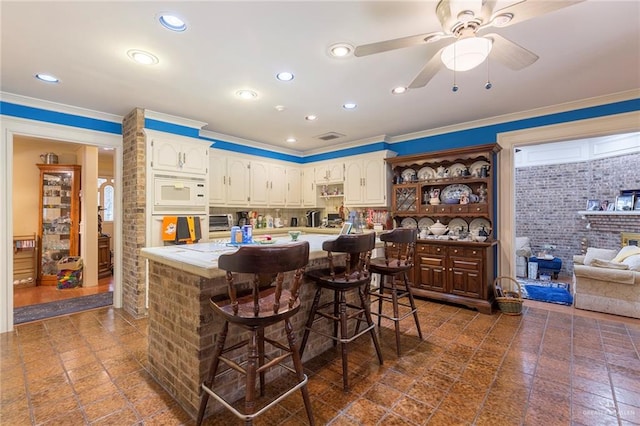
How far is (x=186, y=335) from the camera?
1910 millimetres

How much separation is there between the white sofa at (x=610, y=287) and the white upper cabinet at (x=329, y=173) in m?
3.76

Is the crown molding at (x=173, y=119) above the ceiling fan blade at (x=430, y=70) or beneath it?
above

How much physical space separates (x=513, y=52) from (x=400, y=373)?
2.40 meters

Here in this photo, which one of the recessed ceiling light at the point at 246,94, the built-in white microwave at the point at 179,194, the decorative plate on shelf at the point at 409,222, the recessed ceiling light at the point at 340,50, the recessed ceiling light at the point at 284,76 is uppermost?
the recessed ceiling light at the point at 246,94

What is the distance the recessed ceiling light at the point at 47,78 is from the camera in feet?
9.05

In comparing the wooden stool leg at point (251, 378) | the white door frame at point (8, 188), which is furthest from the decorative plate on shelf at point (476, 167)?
the white door frame at point (8, 188)

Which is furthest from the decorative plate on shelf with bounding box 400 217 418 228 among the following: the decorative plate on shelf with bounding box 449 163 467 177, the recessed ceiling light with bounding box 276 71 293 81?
the recessed ceiling light with bounding box 276 71 293 81

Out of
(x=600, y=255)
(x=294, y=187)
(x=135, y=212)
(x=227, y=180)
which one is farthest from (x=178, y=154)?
(x=600, y=255)

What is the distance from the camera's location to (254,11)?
1881mm

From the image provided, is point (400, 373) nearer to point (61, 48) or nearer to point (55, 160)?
point (61, 48)

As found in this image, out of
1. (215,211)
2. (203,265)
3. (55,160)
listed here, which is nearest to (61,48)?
(203,265)

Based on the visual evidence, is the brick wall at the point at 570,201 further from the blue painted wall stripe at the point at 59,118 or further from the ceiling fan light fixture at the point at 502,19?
the blue painted wall stripe at the point at 59,118

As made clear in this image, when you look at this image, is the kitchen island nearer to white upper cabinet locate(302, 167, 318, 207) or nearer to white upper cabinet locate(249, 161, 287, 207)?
white upper cabinet locate(249, 161, 287, 207)

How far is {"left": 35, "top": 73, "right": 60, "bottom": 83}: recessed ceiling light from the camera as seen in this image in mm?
2758
